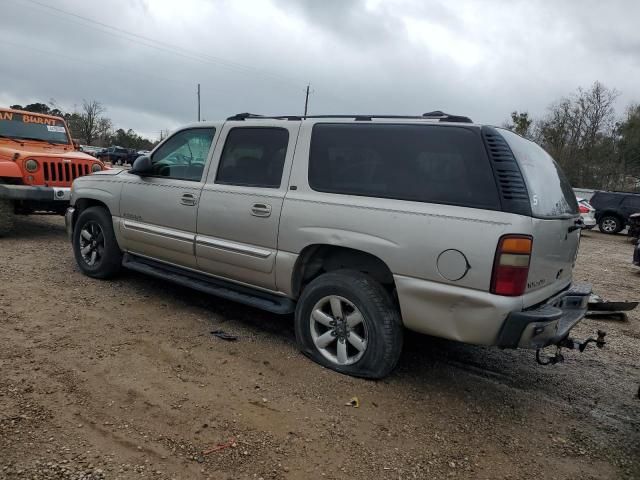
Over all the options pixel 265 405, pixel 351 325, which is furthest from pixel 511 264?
pixel 265 405

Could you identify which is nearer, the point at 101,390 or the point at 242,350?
the point at 101,390

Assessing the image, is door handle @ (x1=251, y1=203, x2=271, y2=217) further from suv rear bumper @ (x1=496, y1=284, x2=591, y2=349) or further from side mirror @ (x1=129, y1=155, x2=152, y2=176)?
suv rear bumper @ (x1=496, y1=284, x2=591, y2=349)

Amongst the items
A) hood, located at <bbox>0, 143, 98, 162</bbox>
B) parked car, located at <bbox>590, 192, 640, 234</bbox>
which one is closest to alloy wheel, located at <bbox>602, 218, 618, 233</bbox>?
parked car, located at <bbox>590, 192, 640, 234</bbox>

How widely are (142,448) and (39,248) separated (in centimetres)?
558

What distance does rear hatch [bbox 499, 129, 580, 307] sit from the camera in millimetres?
3016

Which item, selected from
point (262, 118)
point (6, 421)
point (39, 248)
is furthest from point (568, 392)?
point (39, 248)

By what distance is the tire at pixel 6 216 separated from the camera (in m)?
7.35

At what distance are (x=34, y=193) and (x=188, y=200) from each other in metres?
4.24

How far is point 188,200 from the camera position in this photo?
14.7ft

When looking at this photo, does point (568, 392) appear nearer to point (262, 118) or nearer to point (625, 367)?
point (625, 367)

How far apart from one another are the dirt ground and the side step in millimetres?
345

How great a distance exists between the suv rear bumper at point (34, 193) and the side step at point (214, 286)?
301cm

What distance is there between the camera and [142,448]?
261 centimetres

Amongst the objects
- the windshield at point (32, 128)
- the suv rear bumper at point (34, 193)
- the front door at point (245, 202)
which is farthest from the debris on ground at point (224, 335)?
the windshield at point (32, 128)
